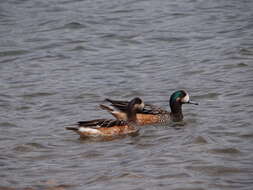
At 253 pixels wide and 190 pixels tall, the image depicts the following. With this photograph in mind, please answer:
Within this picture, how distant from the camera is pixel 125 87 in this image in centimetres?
1419

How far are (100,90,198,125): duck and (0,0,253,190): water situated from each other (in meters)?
0.26

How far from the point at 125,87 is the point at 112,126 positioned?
2.54 meters

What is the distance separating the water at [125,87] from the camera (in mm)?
9375

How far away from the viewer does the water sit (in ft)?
30.8

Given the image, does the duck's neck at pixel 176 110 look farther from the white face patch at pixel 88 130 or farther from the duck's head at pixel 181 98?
the white face patch at pixel 88 130

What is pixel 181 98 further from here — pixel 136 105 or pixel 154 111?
pixel 136 105

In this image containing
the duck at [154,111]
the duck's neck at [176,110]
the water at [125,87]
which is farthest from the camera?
the duck's neck at [176,110]

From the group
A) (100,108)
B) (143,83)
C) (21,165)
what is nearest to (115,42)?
(143,83)

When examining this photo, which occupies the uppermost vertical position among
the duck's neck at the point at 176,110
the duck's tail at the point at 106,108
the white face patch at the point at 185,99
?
the duck's tail at the point at 106,108

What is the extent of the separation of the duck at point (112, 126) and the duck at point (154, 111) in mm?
96

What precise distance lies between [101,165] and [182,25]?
10.0 metres

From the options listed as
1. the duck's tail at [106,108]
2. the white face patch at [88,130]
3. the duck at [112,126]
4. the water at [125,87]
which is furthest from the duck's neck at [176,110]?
the white face patch at [88,130]

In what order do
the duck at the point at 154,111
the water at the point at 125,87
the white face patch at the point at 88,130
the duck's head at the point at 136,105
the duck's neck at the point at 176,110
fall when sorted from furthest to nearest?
1. the duck's neck at the point at 176,110
2. the duck at the point at 154,111
3. the duck's head at the point at 136,105
4. the white face patch at the point at 88,130
5. the water at the point at 125,87

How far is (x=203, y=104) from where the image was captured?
43.0 ft
